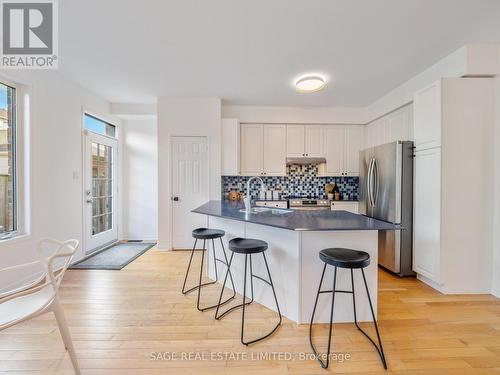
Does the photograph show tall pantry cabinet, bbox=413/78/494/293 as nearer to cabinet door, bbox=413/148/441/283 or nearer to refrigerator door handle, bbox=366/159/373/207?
cabinet door, bbox=413/148/441/283

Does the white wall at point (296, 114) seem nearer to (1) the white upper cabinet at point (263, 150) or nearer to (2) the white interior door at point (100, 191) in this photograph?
(1) the white upper cabinet at point (263, 150)

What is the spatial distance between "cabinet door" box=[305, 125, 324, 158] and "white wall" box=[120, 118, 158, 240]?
3012 mm

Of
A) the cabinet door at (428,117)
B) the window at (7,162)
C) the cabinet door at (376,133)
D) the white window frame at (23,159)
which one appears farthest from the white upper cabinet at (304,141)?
the window at (7,162)


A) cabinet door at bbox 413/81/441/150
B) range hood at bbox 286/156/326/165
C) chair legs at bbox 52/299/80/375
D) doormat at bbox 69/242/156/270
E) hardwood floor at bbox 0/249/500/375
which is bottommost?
hardwood floor at bbox 0/249/500/375

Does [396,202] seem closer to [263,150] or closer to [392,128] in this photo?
[392,128]

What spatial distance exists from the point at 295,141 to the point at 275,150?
42 cm

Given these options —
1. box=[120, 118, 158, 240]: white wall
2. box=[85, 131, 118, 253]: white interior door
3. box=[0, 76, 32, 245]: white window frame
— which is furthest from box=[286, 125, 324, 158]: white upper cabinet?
box=[0, 76, 32, 245]: white window frame

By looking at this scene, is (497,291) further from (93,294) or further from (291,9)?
(93,294)

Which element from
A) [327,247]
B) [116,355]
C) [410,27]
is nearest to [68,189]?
[116,355]

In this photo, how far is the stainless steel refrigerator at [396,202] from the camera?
293 centimetres

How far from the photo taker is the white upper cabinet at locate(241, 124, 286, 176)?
443cm

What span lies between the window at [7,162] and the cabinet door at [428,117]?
4.72 m

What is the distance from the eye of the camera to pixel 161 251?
398cm

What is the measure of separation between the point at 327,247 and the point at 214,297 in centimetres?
130
